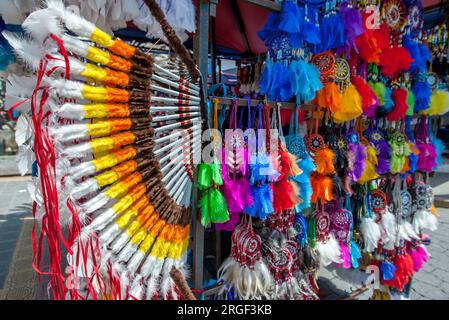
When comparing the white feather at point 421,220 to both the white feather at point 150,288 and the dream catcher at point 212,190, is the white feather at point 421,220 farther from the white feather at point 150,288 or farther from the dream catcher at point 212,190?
the white feather at point 150,288

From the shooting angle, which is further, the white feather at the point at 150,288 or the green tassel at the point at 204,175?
the green tassel at the point at 204,175

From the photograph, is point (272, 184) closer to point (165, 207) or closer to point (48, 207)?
point (165, 207)

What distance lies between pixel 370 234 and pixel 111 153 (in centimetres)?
200

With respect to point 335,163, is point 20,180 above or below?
below

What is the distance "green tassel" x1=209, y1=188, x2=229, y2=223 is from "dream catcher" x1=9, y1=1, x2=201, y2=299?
13 centimetres

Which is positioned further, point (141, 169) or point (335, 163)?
point (335, 163)

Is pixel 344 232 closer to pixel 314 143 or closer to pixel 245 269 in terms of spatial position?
pixel 314 143

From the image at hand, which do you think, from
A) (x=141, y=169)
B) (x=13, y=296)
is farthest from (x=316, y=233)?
(x=13, y=296)

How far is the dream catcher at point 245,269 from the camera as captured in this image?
4.85 feet

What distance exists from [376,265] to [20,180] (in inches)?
287

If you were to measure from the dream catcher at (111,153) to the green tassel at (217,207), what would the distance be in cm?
13

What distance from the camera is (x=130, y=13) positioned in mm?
1108

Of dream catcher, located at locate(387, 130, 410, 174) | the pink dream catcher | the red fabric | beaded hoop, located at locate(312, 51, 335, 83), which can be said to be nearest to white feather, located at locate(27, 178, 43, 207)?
the pink dream catcher

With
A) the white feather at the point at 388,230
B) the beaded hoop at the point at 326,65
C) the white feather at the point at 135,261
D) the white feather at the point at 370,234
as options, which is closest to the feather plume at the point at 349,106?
the beaded hoop at the point at 326,65
